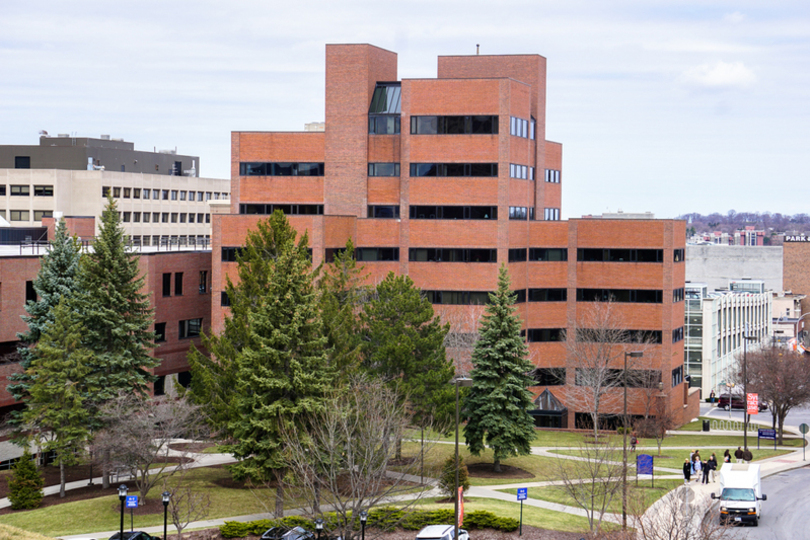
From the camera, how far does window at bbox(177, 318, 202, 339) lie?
6648cm

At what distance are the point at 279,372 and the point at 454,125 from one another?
32777mm

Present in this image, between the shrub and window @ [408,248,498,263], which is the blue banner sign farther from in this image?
window @ [408,248,498,263]

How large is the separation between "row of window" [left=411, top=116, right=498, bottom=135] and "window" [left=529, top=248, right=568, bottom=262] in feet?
34.5

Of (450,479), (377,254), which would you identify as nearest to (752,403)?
(377,254)

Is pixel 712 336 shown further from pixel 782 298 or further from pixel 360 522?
pixel 360 522

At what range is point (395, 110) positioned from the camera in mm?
68750

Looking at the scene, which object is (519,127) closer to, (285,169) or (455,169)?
(455,169)

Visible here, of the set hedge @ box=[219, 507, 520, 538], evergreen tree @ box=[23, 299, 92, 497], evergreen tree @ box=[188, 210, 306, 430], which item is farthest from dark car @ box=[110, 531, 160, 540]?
evergreen tree @ box=[23, 299, 92, 497]

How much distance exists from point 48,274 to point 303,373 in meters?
18.9

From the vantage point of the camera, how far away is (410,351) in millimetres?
49219

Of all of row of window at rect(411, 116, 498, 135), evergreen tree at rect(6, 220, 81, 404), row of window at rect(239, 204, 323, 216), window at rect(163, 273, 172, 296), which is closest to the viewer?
evergreen tree at rect(6, 220, 81, 404)

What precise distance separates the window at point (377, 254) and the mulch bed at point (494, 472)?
66.5ft

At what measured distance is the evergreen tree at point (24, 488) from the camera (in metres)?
41.3

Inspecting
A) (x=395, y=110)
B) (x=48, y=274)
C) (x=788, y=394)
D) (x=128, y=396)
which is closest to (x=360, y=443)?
(x=128, y=396)
